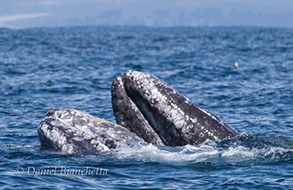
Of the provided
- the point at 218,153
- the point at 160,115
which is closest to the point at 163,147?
the point at 160,115

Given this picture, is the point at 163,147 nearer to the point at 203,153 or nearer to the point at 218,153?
the point at 203,153

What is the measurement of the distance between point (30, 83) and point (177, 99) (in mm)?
13638

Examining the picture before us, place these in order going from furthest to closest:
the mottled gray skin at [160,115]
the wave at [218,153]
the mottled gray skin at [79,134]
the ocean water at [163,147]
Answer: the mottled gray skin at [160,115] < the mottled gray skin at [79,134] < the wave at [218,153] < the ocean water at [163,147]

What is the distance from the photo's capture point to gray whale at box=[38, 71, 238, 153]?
404 inches

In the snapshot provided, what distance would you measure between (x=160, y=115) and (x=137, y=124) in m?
0.63

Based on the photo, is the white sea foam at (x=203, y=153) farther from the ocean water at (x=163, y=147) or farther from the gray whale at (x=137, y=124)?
the gray whale at (x=137, y=124)

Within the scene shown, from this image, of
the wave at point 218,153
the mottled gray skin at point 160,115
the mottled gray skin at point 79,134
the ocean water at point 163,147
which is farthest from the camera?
the mottled gray skin at point 160,115

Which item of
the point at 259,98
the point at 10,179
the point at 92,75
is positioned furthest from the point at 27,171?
the point at 92,75

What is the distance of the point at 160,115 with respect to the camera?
10.5 m

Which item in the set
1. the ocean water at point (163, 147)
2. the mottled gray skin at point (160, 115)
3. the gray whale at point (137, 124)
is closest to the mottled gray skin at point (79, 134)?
the gray whale at point (137, 124)

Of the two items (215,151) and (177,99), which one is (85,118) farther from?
(215,151)

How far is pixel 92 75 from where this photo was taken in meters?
25.9

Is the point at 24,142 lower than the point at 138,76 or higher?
lower

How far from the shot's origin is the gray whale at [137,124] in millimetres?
10273
